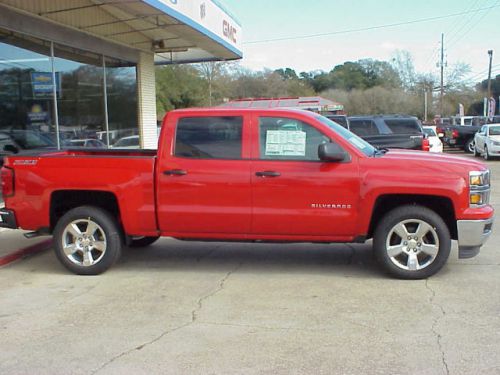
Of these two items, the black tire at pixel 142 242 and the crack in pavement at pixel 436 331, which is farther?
the black tire at pixel 142 242

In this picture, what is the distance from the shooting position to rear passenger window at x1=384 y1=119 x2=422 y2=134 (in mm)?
16000

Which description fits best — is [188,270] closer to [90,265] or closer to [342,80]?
[90,265]

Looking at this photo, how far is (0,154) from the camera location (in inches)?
443

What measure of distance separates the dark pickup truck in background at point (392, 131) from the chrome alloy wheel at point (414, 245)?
986 centimetres

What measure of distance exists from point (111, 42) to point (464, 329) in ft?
42.6

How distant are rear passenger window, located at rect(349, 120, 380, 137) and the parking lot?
10.0 m

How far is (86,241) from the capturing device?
6223 millimetres

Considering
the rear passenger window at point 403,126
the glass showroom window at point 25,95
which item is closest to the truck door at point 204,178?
the glass showroom window at point 25,95

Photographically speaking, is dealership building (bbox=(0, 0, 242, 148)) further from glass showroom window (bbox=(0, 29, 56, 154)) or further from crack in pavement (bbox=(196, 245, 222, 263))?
crack in pavement (bbox=(196, 245, 222, 263))

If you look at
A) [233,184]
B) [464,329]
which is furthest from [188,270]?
[464,329]

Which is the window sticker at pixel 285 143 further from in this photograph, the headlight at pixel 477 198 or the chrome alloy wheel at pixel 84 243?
the chrome alloy wheel at pixel 84 243

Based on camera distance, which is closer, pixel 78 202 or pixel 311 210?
pixel 311 210

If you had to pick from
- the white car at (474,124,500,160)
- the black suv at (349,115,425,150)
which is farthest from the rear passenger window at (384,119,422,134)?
the white car at (474,124,500,160)

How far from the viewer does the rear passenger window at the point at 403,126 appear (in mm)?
16000
